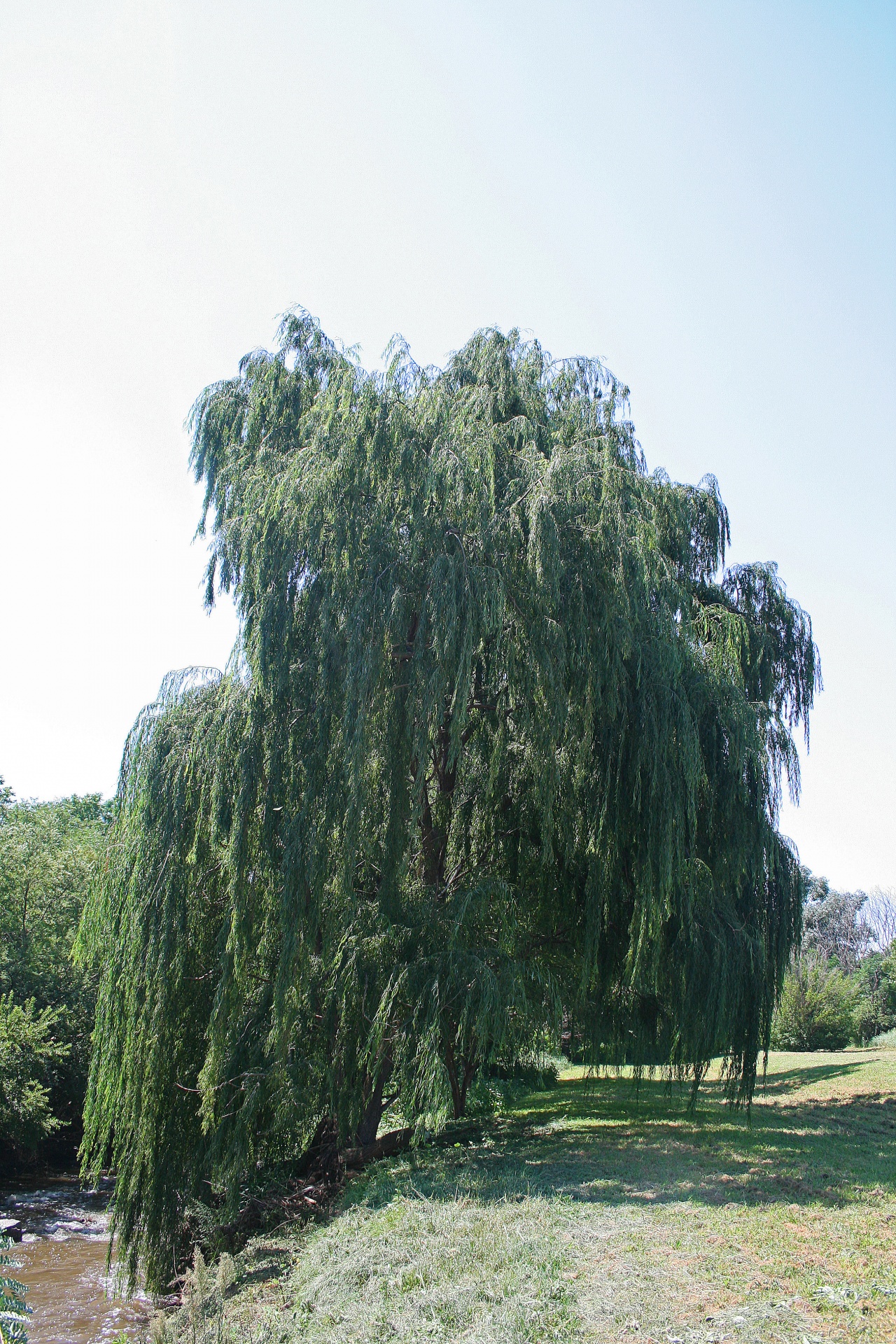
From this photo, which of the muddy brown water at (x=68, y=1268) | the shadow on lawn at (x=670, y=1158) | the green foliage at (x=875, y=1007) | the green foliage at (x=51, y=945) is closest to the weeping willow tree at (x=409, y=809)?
the shadow on lawn at (x=670, y=1158)

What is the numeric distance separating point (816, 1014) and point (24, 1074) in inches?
719

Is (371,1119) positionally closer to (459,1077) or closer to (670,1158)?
(459,1077)

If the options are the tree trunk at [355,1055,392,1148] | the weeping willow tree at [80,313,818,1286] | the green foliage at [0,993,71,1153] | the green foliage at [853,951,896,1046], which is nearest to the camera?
the weeping willow tree at [80,313,818,1286]

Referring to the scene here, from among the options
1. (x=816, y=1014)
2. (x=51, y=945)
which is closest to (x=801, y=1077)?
(x=816, y=1014)

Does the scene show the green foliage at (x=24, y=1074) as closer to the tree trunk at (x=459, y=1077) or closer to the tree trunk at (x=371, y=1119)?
the tree trunk at (x=371, y=1119)

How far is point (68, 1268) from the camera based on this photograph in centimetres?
1189

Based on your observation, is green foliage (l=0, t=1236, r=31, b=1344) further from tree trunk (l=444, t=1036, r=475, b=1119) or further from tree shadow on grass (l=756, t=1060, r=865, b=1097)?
tree shadow on grass (l=756, t=1060, r=865, b=1097)

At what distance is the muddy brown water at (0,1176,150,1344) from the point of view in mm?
9641

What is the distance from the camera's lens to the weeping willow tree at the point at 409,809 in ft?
28.7

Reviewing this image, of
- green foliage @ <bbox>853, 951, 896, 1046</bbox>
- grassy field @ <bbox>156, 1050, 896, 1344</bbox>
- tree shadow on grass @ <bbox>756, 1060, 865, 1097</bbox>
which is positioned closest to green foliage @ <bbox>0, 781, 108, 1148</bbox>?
grassy field @ <bbox>156, 1050, 896, 1344</bbox>

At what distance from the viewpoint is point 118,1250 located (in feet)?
29.1

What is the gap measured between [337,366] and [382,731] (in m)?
4.54

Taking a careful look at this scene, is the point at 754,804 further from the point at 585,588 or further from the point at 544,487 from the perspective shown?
the point at 544,487

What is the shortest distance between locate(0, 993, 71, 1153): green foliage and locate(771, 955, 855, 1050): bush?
53.2 feet
